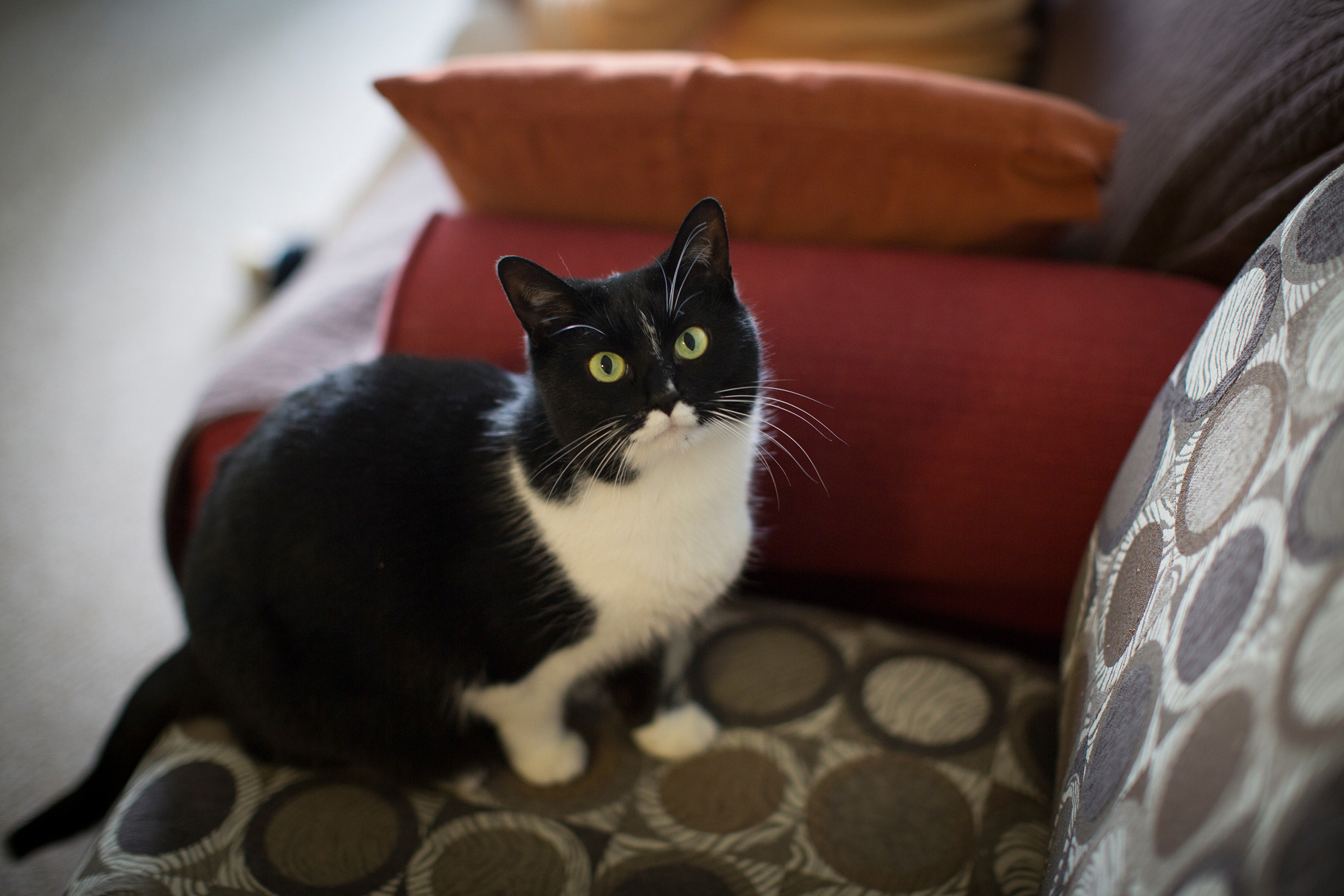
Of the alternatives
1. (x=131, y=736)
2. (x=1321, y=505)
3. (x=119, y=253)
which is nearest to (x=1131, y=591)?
(x=1321, y=505)

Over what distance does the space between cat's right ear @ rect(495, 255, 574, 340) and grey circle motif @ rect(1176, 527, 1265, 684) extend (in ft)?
1.69

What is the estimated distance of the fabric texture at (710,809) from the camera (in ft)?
2.40

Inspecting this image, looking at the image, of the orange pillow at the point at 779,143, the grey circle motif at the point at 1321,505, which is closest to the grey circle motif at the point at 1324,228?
the grey circle motif at the point at 1321,505

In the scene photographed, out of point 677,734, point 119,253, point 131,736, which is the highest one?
point 119,253

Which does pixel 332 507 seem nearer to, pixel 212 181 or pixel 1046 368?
pixel 1046 368

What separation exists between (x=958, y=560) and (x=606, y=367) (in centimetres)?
50

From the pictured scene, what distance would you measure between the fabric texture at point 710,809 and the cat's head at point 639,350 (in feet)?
1.10

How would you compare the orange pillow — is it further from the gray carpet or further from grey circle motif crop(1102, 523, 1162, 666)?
the gray carpet

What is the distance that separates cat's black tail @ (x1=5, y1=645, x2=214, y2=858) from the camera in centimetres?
88

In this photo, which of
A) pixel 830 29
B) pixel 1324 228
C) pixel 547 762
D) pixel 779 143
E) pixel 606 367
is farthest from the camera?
pixel 830 29

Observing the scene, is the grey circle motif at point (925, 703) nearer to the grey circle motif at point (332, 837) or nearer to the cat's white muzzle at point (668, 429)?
the cat's white muzzle at point (668, 429)

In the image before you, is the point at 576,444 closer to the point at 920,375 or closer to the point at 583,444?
the point at 583,444

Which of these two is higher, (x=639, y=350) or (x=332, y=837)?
(x=639, y=350)

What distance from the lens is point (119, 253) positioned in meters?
2.23
